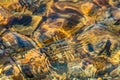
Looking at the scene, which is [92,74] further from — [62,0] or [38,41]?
[62,0]

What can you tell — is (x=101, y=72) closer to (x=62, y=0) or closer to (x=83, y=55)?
(x=83, y=55)

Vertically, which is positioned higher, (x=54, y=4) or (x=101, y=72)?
(x=54, y=4)

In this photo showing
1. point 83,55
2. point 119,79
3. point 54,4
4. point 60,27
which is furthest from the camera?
point 54,4

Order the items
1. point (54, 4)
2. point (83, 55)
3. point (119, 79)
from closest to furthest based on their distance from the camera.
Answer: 1. point (119, 79)
2. point (83, 55)
3. point (54, 4)

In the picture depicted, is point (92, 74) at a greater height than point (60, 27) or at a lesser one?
lesser

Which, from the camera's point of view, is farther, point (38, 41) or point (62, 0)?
point (62, 0)

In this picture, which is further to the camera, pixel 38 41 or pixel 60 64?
pixel 38 41

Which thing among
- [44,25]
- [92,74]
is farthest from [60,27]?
[92,74]

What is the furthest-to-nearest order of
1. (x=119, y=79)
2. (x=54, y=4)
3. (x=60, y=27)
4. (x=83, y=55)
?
(x=54, y=4), (x=60, y=27), (x=83, y=55), (x=119, y=79)

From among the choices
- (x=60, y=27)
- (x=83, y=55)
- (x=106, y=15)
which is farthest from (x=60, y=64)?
(x=106, y=15)
